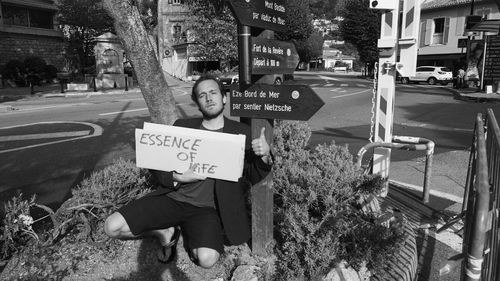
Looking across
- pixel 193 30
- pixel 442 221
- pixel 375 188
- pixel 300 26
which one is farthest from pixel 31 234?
pixel 300 26

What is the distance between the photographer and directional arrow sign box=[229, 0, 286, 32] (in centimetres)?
264

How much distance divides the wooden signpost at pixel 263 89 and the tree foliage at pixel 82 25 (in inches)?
1126

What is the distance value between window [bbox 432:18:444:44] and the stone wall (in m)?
36.0

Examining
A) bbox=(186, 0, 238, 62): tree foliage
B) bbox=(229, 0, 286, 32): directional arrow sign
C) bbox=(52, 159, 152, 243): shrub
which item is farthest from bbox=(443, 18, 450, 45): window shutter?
bbox=(52, 159, 152, 243): shrub

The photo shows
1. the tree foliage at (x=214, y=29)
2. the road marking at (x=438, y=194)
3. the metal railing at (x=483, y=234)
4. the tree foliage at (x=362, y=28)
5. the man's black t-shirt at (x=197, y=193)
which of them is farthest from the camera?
the tree foliage at (x=362, y=28)

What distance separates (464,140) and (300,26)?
43.6m

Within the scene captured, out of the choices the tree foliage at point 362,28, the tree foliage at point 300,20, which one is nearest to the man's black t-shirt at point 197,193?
the tree foliage at point 362,28

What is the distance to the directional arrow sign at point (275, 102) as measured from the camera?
8.84 ft

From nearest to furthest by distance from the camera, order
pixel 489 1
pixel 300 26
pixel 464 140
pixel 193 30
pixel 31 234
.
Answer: pixel 31 234 < pixel 464 140 < pixel 193 30 < pixel 489 1 < pixel 300 26

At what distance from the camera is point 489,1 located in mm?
35500

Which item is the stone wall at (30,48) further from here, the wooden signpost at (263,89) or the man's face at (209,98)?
the wooden signpost at (263,89)

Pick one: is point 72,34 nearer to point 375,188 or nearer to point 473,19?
point 473,19

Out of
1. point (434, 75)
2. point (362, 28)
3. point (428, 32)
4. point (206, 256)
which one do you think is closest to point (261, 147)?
point (206, 256)

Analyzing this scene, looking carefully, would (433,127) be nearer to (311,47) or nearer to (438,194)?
(438,194)
